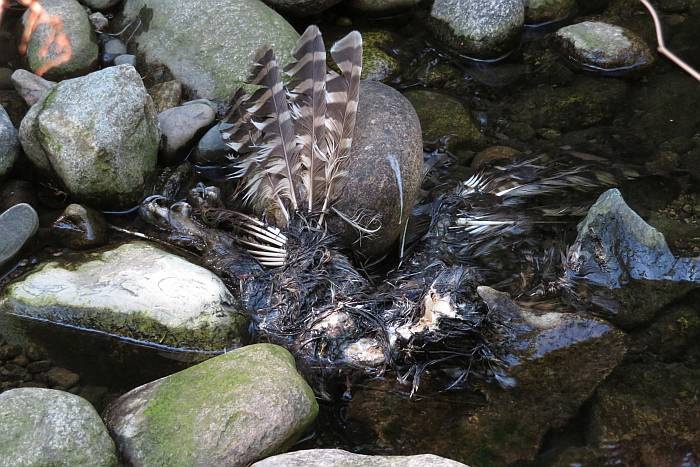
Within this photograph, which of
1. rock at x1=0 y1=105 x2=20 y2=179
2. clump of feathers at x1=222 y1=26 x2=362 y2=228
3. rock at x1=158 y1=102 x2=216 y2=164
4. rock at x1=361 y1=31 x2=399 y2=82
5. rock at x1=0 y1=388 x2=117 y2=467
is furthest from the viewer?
rock at x1=361 y1=31 x2=399 y2=82

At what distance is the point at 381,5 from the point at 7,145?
3.18 meters

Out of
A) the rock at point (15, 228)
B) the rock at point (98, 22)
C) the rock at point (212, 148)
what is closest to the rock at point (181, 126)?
the rock at point (212, 148)

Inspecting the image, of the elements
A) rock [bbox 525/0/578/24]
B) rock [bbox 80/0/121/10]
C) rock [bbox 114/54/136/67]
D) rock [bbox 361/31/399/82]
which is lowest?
rock [bbox 525/0/578/24]

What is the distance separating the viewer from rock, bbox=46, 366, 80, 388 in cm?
370

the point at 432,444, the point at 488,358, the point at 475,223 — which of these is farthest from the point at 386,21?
the point at 432,444

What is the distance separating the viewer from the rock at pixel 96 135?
14.1 ft

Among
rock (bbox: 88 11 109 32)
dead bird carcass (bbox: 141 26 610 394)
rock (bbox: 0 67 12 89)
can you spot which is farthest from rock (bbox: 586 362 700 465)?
rock (bbox: 88 11 109 32)

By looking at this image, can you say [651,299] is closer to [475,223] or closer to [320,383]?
[475,223]

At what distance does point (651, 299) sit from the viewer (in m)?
3.97

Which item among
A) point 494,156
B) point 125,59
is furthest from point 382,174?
point 125,59

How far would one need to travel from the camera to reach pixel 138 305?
388cm

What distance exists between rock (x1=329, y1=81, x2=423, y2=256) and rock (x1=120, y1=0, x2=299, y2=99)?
133cm

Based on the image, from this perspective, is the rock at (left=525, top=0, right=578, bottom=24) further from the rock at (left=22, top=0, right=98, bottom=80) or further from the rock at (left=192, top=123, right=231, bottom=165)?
the rock at (left=22, top=0, right=98, bottom=80)

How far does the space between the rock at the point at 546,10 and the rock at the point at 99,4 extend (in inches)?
132
